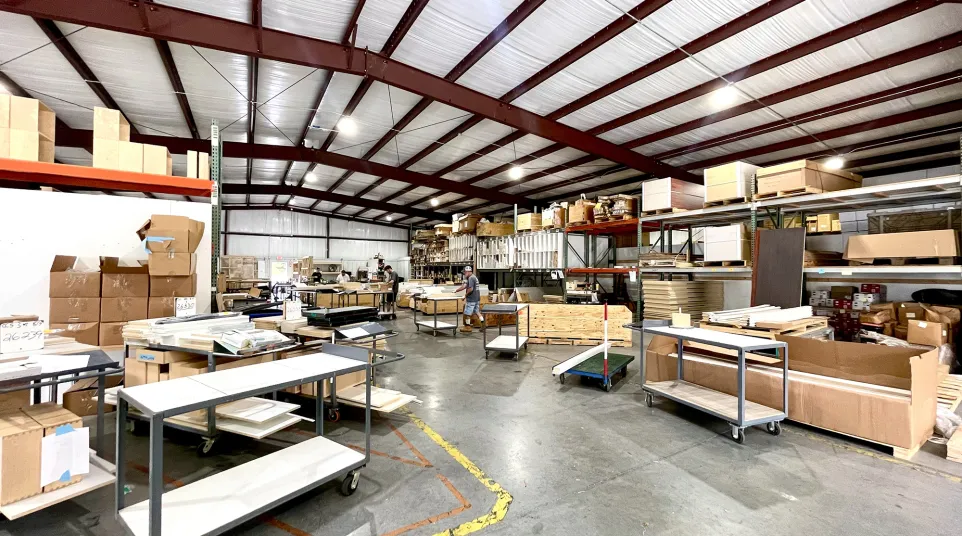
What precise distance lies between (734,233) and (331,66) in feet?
25.9

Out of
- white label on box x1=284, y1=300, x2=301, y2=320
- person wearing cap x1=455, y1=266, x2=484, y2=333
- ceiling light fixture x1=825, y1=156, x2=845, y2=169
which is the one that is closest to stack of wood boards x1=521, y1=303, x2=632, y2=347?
person wearing cap x1=455, y1=266, x2=484, y2=333

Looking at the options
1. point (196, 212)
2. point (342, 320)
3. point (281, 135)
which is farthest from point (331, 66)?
point (281, 135)

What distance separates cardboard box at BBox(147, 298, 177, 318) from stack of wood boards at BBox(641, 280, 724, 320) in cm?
926

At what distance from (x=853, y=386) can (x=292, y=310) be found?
5.98 m

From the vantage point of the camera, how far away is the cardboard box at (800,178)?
6.21 m

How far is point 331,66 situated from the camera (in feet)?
19.6

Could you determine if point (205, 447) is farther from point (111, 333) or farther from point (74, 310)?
→ point (74, 310)

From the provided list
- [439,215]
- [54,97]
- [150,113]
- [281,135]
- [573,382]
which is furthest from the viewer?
[439,215]

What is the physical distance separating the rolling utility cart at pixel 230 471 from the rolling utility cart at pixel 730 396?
10.7 ft

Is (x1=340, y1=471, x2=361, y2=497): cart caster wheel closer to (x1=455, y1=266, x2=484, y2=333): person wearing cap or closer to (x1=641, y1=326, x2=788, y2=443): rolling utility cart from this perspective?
(x1=641, y1=326, x2=788, y2=443): rolling utility cart

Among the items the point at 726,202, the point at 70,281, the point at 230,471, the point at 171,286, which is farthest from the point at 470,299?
the point at 230,471

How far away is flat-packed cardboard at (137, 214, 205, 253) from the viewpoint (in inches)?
162

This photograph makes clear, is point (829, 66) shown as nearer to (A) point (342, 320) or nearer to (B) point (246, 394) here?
(A) point (342, 320)

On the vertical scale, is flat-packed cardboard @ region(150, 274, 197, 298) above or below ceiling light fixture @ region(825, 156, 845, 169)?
below
